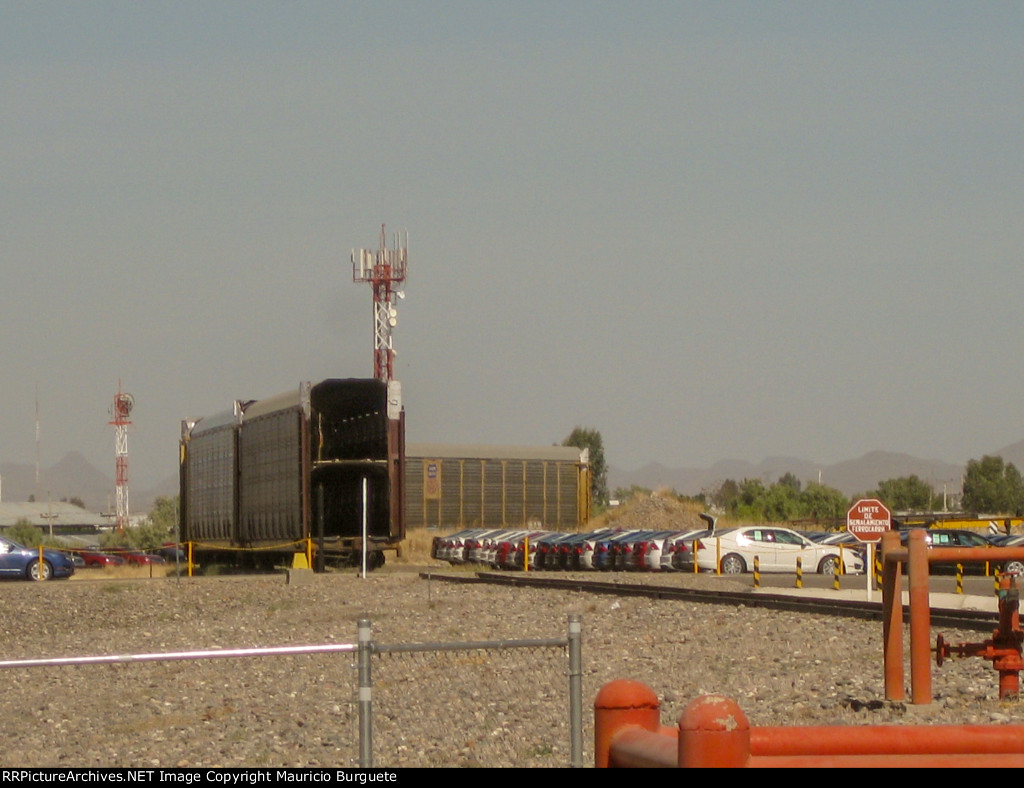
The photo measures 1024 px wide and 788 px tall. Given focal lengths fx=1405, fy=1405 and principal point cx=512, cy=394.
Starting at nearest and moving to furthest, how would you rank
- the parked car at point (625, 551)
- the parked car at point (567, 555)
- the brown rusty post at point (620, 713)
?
the brown rusty post at point (620, 713), the parked car at point (625, 551), the parked car at point (567, 555)

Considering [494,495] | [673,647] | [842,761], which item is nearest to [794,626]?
[673,647]

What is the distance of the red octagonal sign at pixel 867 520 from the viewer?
69.9 ft

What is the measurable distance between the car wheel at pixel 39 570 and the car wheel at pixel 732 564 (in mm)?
16528

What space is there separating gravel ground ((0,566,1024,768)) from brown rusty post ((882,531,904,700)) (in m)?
0.17

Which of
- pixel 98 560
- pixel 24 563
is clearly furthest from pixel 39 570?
pixel 98 560

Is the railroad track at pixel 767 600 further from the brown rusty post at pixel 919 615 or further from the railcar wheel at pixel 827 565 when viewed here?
the railcar wheel at pixel 827 565

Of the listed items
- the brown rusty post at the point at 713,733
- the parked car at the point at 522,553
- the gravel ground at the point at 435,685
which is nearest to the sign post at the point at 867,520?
the gravel ground at the point at 435,685

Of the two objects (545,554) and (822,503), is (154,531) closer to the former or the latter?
(822,503)

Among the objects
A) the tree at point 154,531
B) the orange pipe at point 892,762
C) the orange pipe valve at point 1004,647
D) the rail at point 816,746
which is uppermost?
the rail at point 816,746

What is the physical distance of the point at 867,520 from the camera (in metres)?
21.4

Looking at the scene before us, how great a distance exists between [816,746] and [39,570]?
32.9 m

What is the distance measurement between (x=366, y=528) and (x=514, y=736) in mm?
21602

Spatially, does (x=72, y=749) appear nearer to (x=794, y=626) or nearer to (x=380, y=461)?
(x=794, y=626)

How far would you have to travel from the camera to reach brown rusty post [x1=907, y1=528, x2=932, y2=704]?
9758 millimetres
